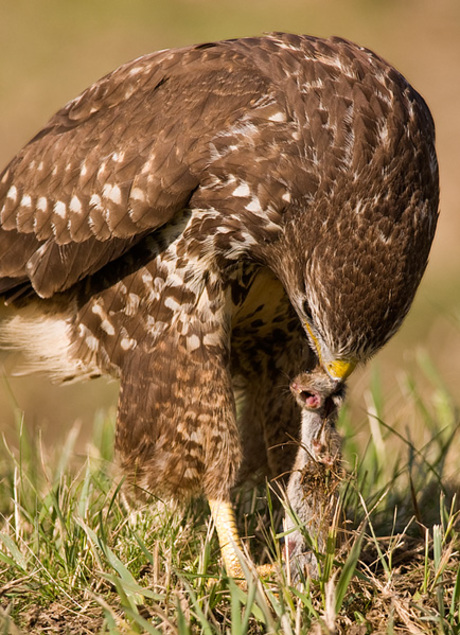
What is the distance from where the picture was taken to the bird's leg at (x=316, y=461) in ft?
12.3

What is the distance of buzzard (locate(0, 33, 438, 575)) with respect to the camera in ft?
12.3

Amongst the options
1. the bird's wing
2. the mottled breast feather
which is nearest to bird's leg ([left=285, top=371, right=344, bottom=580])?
the mottled breast feather

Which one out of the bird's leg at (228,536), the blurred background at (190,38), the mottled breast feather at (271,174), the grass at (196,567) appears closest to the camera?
the grass at (196,567)

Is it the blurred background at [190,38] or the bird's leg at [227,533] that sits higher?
the blurred background at [190,38]

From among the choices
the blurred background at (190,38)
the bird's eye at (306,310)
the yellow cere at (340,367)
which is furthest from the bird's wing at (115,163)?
the blurred background at (190,38)

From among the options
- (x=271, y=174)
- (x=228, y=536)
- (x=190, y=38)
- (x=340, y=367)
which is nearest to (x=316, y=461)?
(x=340, y=367)

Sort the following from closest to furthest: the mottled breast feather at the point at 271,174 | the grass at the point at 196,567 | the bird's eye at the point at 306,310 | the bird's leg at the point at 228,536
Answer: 1. the grass at the point at 196,567
2. the mottled breast feather at the point at 271,174
3. the bird's eye at the point at 306,310
4. the bird's leg at the point at 228,536

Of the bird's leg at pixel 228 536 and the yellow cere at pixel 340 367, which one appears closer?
the yellow cere at pixel 340 367

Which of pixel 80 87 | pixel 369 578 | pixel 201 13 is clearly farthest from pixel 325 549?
pixel 201 13

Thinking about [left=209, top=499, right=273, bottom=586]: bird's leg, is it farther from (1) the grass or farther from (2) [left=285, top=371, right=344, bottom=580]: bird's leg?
(2) [left=285, top=371, right=344, bottom=580]: bird's leg

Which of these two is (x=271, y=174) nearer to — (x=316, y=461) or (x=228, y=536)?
(x=316, y=461)

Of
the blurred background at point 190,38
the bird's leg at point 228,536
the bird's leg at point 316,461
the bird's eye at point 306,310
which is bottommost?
the bird's leg at point 228,536

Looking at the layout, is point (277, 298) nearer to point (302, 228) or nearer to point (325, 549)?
point (302, 228)

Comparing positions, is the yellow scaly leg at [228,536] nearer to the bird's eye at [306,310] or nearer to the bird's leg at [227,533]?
the bird's leg at [227,533]
